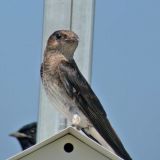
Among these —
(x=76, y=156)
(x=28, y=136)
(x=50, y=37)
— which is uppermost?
(x=50, y=37)

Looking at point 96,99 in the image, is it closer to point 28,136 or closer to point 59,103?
point 59,103

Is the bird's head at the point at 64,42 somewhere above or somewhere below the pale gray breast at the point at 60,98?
above

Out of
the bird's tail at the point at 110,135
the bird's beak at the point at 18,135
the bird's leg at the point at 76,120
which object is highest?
the bird's leg at the point at 76,120

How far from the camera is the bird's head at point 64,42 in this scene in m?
3.79

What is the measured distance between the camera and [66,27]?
3.92 meters

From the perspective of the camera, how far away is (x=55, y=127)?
3857 millimetres

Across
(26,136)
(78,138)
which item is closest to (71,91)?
(78,138)

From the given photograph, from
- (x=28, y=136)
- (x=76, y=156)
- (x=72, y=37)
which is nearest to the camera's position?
(x=76, y=156)

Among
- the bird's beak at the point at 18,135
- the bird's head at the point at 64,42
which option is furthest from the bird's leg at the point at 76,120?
the bird's beak at the point at 18,135

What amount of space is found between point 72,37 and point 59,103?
27cm

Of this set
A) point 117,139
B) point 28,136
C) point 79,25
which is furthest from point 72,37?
point 28,136

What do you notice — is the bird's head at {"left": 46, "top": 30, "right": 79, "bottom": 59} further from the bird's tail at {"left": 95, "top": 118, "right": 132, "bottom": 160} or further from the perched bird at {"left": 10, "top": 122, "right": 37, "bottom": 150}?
the perched bird at {"left": 10, "top": 122, "right": 37, "bottom": 150}

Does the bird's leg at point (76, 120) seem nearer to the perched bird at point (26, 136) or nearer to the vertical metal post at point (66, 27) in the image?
the vertical metal post at point (66, 27)

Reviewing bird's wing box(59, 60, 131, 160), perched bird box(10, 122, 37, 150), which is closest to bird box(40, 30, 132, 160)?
bird's wing box(59, 60, 131, 160)
